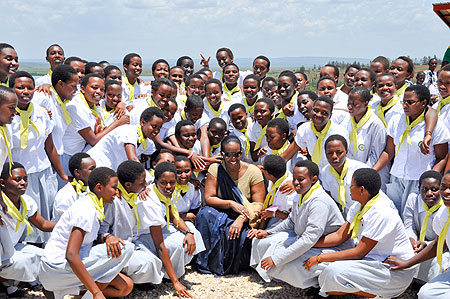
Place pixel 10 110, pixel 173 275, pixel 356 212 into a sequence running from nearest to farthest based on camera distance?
pixel 10 110
pixel 356 212
pixel 173 275

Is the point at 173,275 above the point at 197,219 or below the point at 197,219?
below

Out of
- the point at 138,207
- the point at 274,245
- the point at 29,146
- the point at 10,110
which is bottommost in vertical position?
the point at 274,245

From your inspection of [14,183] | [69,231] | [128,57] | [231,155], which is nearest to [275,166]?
[231,155]

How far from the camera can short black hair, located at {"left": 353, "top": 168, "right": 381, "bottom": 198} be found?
524 cm

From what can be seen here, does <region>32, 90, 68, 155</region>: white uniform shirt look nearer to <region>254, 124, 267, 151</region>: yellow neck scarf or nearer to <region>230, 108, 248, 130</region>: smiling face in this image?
<region>230, 108, 248, 130</region>: smiling face

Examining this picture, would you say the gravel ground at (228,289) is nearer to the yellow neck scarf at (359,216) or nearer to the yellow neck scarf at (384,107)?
the yellow neck scarf at (359,216)

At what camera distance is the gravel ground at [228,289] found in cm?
579

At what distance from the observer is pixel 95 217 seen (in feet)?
16.4

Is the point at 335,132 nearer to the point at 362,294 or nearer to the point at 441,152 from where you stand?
the point at 441,152

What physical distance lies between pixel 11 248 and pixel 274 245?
8.88 ft

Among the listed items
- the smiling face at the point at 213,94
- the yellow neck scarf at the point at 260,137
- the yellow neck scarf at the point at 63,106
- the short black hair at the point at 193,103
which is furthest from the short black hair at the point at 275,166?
the yellow neck scarf at the point at 63,106

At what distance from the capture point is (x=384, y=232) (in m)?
5.16

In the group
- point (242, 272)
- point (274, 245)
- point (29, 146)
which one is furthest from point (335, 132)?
point (29, 146)

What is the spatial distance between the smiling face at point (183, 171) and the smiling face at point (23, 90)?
1.81 metres
